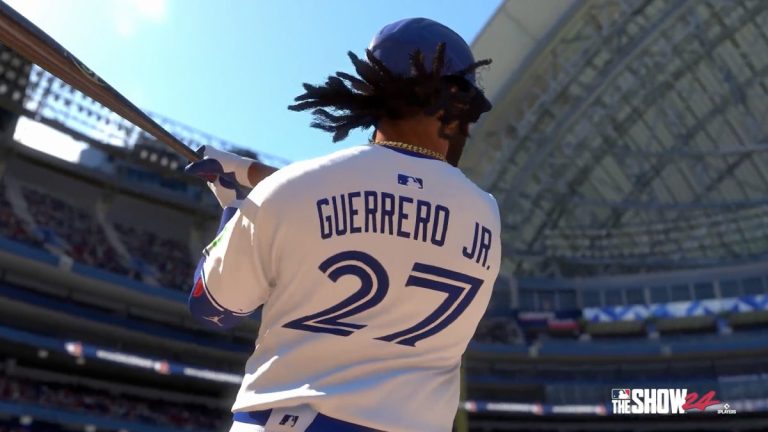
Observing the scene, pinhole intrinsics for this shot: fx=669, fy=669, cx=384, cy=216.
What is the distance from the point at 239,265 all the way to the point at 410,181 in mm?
454

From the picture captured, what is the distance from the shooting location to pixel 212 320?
159 centimetres

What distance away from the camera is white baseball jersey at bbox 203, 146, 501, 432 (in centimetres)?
146

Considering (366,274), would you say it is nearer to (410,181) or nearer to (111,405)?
(410,181)

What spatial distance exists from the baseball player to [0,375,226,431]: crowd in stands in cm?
2606

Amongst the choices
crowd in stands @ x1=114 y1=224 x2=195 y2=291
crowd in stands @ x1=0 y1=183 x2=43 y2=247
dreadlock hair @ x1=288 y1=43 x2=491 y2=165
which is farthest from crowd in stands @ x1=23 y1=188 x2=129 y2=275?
dreadlock hair @ x1=288 y1=43 x2=491 y2=165

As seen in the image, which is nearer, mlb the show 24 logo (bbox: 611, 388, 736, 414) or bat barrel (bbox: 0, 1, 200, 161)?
bat barrel (bbox: 0, 1, 200, 161)

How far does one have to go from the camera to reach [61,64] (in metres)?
1.57

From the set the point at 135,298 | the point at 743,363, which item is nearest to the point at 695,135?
the point at 743,363

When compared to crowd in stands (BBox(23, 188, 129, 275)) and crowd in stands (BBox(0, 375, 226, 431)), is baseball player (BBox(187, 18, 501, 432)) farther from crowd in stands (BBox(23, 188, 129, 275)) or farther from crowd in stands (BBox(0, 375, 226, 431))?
crowd in stands (BBox(23, 188, 129, 275))

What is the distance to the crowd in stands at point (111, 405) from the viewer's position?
24.9 m

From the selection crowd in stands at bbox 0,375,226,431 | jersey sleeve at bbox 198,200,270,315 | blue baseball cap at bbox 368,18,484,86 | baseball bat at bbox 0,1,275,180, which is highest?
blue baseball cap at bbox 368,18,484,86

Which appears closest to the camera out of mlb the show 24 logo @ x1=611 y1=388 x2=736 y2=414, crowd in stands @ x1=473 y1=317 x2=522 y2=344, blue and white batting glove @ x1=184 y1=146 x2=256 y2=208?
blue and white batting glove @ x1=184 y1=146 x2=256 y2=208

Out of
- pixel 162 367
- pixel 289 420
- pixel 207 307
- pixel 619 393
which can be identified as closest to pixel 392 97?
pixel 207 307

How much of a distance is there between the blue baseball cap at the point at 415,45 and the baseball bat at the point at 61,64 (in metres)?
0.48
